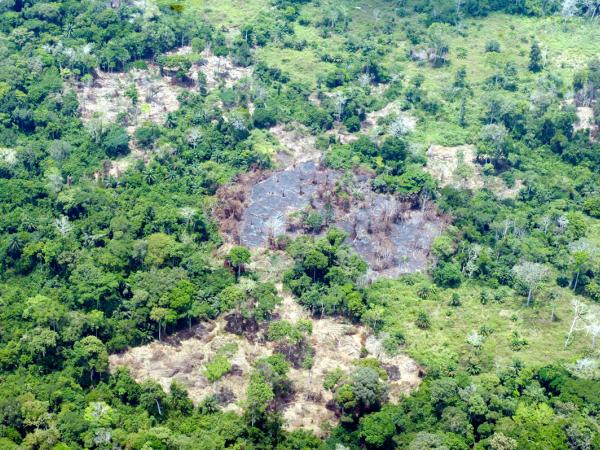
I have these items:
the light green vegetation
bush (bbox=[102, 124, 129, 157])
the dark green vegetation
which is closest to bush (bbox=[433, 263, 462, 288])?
the dark green vegetation

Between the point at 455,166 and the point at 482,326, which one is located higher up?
the point at 455,166

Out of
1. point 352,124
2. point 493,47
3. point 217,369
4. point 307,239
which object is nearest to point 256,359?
point 217,369

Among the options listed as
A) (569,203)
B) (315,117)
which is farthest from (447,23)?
(569,203)

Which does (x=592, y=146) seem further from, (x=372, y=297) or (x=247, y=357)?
(x=247, y=357)

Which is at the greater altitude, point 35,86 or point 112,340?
point 35,86

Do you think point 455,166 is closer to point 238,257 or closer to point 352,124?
point 352,124
